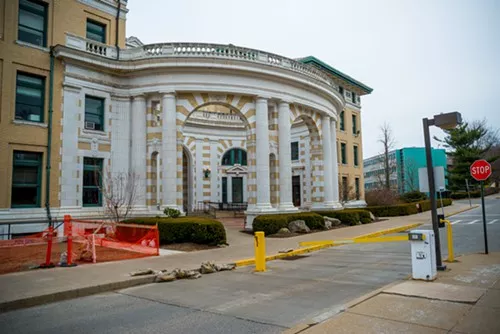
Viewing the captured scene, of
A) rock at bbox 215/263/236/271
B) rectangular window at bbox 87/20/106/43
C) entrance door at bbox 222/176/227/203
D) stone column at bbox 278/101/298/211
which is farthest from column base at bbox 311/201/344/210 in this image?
rectangular window at bbox 87/20/106/43

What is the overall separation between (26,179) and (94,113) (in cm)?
487

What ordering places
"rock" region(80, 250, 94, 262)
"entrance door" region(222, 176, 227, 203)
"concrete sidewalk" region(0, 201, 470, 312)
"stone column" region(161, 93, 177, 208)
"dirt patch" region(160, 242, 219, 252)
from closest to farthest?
1. "concrete sidewalk" region(0, 201, 470, 312)
2. "rock" region(80, 250, 94, 262)
3. "dirt patch" region(160, 242, 219, 252)
4. "stone column" region(161, 93, 177, 208)
5. "entrance door" region(222, 176, 227, 203)

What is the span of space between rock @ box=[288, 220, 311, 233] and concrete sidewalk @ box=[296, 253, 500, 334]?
460 inches

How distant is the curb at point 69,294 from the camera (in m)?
7.36

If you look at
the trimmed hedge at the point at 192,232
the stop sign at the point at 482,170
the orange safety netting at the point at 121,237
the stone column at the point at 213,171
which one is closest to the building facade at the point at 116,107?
the orange safety netting at the point at 121,237

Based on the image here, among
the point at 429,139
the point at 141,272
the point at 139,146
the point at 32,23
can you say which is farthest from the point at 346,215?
the point at 32,23

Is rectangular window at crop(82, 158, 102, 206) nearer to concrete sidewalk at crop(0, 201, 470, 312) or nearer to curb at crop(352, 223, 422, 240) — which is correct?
concrete sidewalk at crop(0, 201, 470, 312)

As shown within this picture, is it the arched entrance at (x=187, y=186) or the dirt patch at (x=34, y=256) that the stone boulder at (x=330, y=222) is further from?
the arched entrance at (x=187, y=186)

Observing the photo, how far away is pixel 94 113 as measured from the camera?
20.5 m

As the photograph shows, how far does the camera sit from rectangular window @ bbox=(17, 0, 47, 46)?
730 inches

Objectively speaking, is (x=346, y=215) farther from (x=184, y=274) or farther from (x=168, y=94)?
(x=184, y=274)

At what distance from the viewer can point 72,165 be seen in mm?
19031

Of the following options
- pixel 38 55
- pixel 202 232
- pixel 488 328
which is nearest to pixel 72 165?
pixel 38 55

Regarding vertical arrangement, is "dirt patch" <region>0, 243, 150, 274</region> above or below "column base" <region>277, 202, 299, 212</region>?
below
